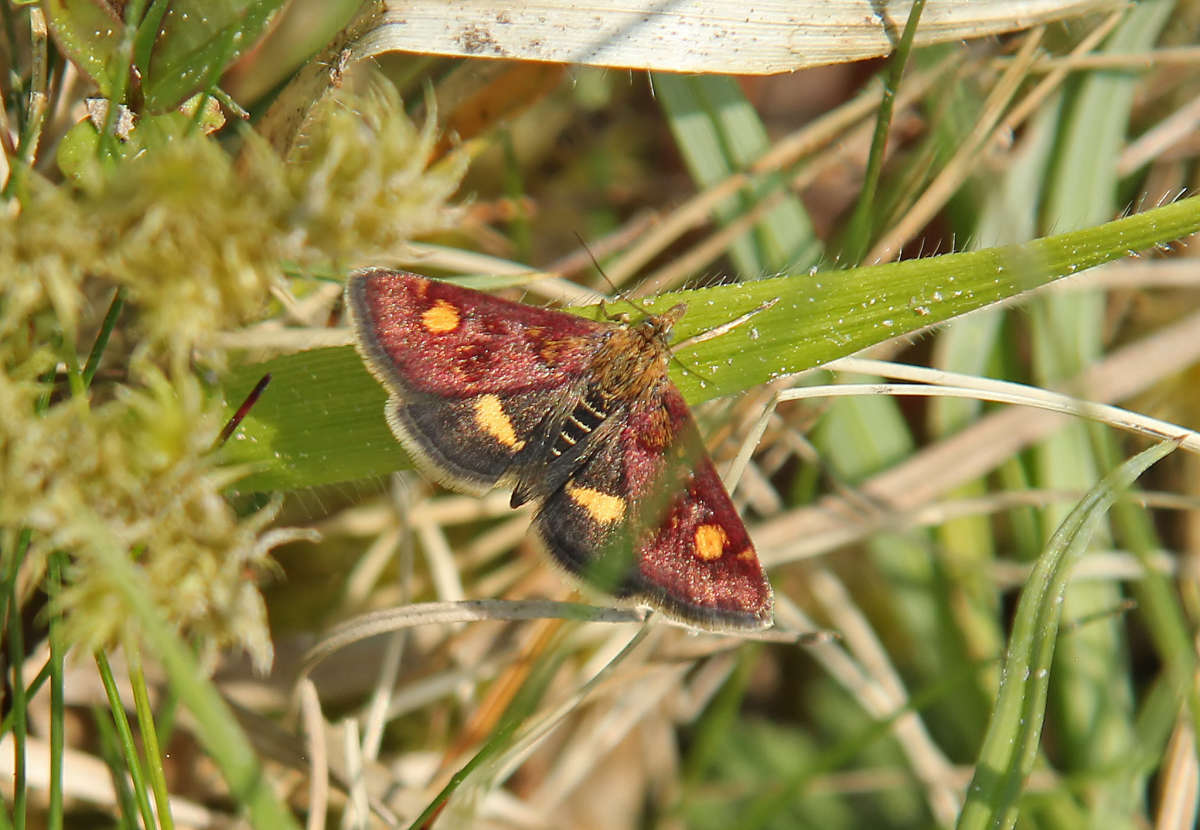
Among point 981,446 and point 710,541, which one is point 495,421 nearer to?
point 710,541

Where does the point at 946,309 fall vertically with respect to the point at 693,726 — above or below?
above

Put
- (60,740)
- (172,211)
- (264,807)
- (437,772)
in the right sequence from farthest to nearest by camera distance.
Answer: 1. (437,772)
2. (60,740)
3. (172,211)
4. (264,807)

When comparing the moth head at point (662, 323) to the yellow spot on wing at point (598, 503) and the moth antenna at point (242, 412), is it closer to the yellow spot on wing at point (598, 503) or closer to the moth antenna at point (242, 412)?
the yellow spot on wing at point (598, 503)

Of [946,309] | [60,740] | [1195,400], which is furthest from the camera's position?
[1195,400]

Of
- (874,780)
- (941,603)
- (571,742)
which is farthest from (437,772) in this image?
(941,603)

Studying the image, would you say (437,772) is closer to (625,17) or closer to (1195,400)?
(625,17)

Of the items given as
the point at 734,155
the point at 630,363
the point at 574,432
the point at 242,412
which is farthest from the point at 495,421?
the point at 734,155
